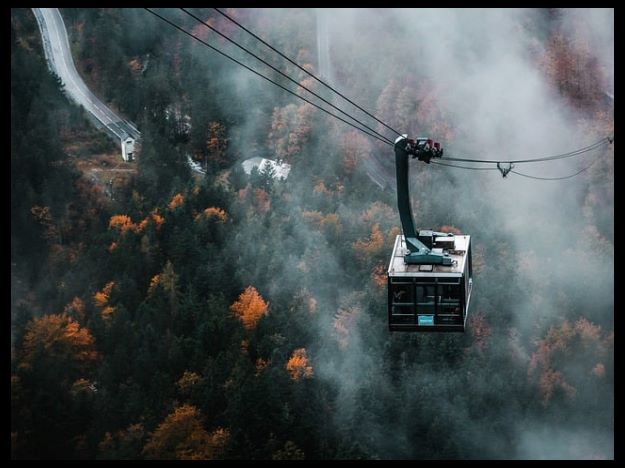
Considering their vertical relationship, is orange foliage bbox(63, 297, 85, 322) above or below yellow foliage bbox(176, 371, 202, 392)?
above

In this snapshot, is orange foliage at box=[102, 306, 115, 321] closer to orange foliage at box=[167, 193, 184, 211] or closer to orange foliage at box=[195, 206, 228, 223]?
orange foliage at box=[167, 193, 184, 211]

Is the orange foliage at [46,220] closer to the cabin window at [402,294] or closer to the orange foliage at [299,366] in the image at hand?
the orange foliage at [299,366]

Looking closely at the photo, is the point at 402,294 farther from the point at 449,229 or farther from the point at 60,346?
the point at 60,346

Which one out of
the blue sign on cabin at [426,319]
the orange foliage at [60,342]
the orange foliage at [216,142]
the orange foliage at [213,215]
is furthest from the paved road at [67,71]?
the blue sign on cabin at [426,319]

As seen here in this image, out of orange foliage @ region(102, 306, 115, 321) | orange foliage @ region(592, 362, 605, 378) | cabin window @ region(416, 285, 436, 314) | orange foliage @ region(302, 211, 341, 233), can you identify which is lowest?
orange foliage @ region(592, 362, 605, 378)

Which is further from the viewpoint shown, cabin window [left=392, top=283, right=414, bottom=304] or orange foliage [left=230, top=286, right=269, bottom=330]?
orange foliage [left=230, top=286, right=269, bottom=330]

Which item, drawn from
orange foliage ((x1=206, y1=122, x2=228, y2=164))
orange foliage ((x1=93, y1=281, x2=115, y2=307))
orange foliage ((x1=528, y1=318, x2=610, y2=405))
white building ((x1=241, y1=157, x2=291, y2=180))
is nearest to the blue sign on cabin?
orange foliage ((x1=528, y1=318, x2=610, y2=405))

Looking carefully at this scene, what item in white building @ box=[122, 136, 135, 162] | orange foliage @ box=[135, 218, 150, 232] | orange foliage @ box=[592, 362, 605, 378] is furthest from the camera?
white building @ box=[122, 136, 135, 162]

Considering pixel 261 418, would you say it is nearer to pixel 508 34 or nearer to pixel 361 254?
pixel 361 254

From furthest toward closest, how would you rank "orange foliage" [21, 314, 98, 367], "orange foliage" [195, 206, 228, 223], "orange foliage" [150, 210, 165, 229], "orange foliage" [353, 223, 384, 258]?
"orange foliage" [195, 206, 228, 223]
"orange foliage" [150, 210, 165, 229]
"orange foliage" [353, 223, 384, 258]
"orange foliage" [21, 314, 98, 367]
